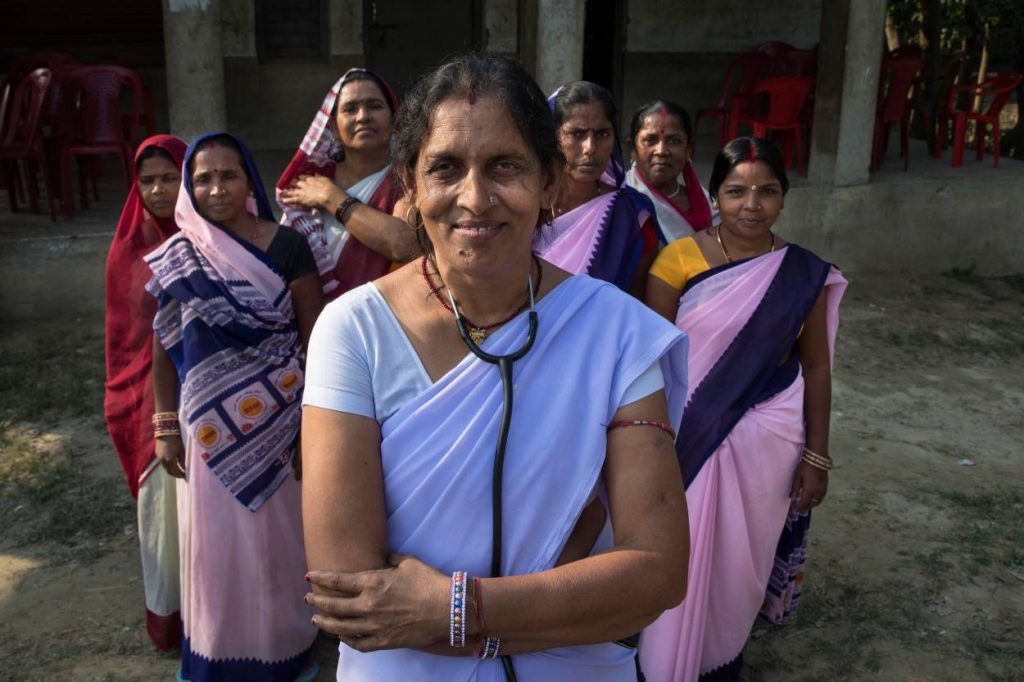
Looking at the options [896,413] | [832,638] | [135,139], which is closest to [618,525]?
[832,638]

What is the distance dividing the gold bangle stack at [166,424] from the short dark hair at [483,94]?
179cm

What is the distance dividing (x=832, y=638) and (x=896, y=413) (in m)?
2.53

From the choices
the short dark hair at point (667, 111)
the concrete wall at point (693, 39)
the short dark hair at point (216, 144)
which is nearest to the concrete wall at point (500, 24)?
the concrete wall at point (693, 39)

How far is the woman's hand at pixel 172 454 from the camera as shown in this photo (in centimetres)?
312

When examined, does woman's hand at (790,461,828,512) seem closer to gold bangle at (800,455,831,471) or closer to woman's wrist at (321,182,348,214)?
gold bangle at (800,455,831,471)

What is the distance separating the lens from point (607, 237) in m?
3.23

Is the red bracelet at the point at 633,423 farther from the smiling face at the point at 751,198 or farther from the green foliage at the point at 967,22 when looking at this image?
the green foliage at the point at 967,22

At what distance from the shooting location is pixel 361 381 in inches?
60.7

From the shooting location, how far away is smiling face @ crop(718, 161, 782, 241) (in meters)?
3.06

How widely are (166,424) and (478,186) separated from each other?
6.44 ft

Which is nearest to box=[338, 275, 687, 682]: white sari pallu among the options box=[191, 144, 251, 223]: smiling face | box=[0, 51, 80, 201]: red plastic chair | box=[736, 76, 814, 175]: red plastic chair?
box=[191, 144, 251, 223]: smiling face

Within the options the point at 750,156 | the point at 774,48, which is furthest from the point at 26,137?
the point at 774,48

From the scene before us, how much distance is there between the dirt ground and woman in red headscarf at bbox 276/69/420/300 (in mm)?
1370

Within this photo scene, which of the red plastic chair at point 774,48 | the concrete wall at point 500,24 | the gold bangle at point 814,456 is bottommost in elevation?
the gold bangle at point 814,456
